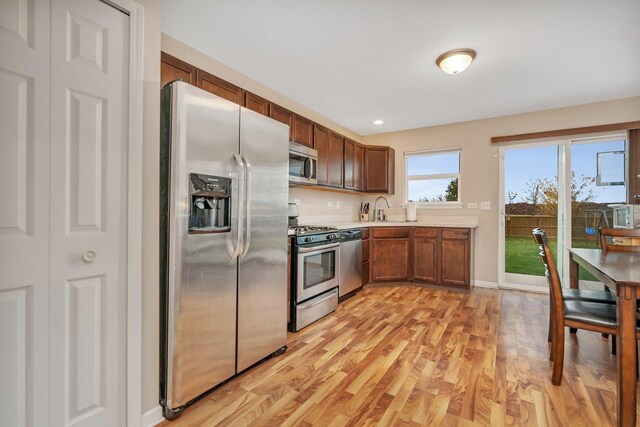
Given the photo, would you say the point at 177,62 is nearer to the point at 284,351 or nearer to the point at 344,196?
the point at 284,351

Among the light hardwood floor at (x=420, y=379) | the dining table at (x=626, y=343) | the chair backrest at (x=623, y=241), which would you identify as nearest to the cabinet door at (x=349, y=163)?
the light hardwood floor at (x=420, y=379)

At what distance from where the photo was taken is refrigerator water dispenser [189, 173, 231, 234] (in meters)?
1.64

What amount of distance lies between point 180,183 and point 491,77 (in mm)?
3114

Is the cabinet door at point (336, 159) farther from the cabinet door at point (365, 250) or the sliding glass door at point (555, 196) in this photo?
the sliding glass door at point (555, 196)

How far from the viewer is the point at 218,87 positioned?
2.56 metres

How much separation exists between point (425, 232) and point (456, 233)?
1.33 ft

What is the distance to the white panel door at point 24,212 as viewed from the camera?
1.11 m

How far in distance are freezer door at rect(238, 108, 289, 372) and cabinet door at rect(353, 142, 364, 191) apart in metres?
2.41

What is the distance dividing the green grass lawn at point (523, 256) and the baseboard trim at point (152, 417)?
4.49m

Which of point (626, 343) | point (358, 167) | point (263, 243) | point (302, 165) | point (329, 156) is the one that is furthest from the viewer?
point (358, 167)

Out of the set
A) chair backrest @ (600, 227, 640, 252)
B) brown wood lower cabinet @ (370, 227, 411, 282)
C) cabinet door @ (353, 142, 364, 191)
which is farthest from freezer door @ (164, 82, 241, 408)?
chair backrest @ (600, 227, 640, 252)

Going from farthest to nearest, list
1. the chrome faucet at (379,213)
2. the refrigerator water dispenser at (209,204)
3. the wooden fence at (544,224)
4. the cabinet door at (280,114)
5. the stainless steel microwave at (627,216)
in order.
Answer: the chrome faucet at (379,213), the wooden fence at (544,224), the cabinet door at (280,114), the stainless steel microwave at (627,216), the refrigerator water dispenser at (209,204)

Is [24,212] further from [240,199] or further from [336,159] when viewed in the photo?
[336,159]

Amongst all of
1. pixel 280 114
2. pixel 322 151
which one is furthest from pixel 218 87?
pixel 322 151
